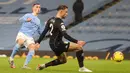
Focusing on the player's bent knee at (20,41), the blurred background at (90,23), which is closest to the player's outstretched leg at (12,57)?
the player's bent knee at (20,41)

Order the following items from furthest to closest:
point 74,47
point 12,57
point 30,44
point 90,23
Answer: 1. point 90,23
2. point 12,57
3. point 30,44
4. point 74,47

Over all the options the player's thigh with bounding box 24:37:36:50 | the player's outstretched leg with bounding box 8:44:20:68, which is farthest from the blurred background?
the player's thigh with bounding box 24:37:36:50

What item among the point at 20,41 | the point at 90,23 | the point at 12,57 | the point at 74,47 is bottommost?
the point at 12,57

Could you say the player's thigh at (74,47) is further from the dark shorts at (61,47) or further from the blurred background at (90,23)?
the blurred background at (90,23)

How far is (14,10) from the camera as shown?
32.0 meters

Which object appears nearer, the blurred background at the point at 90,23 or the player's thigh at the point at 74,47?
the player's thigh at the point at 74,47

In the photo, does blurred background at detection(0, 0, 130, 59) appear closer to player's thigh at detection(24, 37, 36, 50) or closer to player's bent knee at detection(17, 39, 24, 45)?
player's bent knee at detection(17, 39, 24, 45)

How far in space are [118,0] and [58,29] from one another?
18618 millimetres

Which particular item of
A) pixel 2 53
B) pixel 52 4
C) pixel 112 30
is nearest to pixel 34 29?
pixel 2 53

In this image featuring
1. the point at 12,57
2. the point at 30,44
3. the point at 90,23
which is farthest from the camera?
the point at 90,23

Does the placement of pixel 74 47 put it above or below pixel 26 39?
below

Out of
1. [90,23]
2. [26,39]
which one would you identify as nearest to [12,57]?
[26,39]

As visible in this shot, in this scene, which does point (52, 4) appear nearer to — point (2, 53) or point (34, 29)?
point (2, 53)

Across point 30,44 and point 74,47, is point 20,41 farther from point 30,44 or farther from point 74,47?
point 74,47
